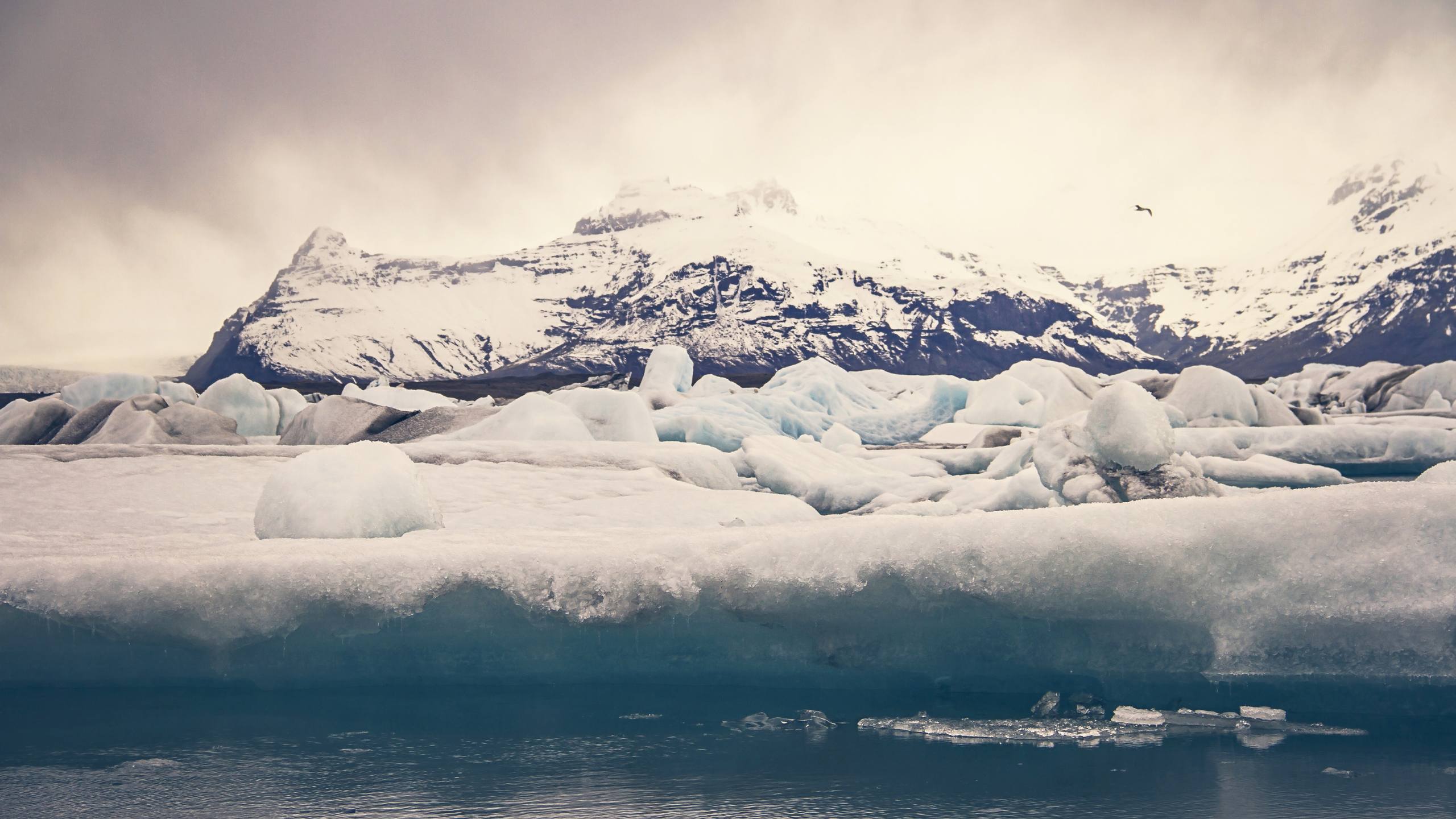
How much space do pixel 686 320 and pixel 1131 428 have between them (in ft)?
518

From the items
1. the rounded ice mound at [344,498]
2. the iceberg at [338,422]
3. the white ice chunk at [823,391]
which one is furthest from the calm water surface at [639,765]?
the white ice chunk at [823,391]

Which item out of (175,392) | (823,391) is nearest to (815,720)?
(175,392)

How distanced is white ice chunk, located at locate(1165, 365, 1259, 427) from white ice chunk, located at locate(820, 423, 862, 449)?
5.74 metres

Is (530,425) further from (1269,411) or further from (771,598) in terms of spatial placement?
(1269,411)

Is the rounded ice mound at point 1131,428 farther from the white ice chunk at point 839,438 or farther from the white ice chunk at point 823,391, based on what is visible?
the white ice chunk at point 823,391

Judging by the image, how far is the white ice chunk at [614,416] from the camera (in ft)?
44.0

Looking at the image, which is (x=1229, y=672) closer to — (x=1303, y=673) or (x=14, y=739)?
(x=1303, y=673)

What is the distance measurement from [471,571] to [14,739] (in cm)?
171

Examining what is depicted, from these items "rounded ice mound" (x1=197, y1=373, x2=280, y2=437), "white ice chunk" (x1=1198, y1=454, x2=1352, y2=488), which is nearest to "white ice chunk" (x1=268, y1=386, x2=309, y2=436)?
"rounded ice mound" (x1=197, y1=373, x2=280, y2=437)

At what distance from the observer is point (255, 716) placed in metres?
4.26

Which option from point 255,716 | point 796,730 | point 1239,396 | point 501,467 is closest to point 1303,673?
point 796,730

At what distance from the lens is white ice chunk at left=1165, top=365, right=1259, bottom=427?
60.9 ft

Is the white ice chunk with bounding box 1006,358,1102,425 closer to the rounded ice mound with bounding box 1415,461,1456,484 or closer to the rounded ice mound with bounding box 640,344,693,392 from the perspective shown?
the rounded ice mound with bounding box 640,344,693,392

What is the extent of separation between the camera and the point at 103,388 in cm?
A: 2112
